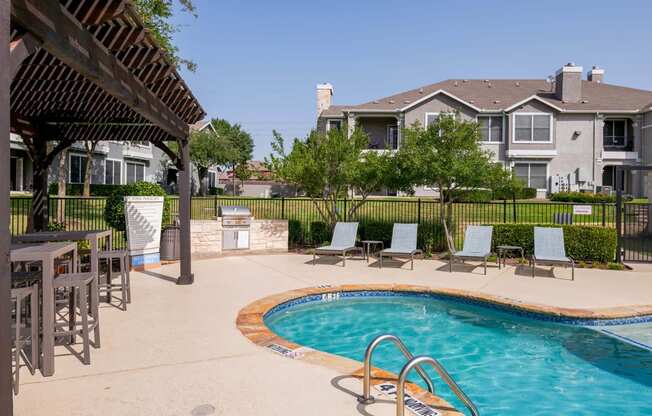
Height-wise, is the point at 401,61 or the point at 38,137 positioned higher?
the point at 401,61

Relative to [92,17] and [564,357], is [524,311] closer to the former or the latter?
[564,357]

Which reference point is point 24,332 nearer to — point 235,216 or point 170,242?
point 170,242

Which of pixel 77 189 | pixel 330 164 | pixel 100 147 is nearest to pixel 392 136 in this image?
pixel 330 164

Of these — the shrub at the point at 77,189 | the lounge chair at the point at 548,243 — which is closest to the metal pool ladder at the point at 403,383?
the lounge chair at the point at 548,243

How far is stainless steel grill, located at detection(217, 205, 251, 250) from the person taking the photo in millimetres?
13469

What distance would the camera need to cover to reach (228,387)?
4.21m

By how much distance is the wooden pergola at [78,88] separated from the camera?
97.1 inches

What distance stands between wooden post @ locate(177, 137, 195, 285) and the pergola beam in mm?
2858

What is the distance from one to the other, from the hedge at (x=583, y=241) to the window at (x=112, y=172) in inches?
1272

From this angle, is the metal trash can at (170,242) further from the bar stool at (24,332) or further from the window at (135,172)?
the window at (135,172)

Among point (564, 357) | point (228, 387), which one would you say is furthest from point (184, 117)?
point (564, 357)

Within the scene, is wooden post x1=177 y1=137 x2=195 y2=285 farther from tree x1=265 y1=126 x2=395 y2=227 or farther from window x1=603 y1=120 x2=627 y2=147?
window x1=603 y1=120 x2=627 y2=147

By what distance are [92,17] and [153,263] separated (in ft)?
26.5

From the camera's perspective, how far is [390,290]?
30.2 ft
